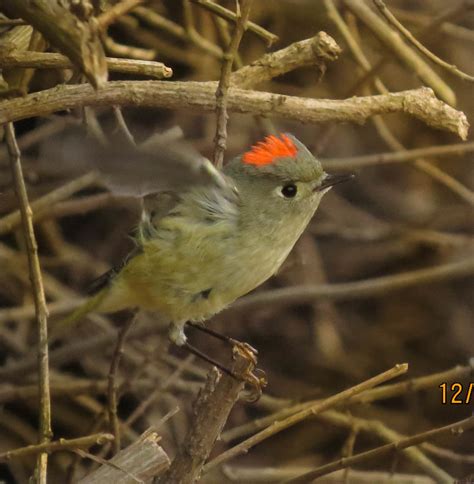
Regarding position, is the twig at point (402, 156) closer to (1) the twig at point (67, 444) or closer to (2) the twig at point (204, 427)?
(2) the twig at point (204, 427)

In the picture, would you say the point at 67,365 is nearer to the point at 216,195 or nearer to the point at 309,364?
the point at 309,364

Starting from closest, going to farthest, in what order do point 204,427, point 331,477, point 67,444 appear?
point 67,444 < point 204,427 < point 331,477

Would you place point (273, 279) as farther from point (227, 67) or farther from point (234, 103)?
point (227, 67)

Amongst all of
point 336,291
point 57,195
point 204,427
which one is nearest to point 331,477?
point 336,291

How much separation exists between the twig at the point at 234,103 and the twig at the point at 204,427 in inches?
28.4

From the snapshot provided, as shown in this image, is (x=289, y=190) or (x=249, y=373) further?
(x=289, y=190)

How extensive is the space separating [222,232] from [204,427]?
1.74 feet

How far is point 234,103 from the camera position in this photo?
2641mm

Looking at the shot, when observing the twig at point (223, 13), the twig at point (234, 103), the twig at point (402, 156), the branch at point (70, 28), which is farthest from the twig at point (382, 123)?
the branch at point (70, 28)

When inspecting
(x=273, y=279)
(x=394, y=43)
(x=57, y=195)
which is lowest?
(x=273, y=279)

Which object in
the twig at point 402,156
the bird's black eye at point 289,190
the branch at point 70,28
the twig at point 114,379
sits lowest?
the twig at point 114,379

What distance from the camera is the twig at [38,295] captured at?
101 inches

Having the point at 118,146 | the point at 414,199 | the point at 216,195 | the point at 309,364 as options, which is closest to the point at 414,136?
the point at 414,199

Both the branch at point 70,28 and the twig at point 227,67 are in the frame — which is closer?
the branch at point 70,28
